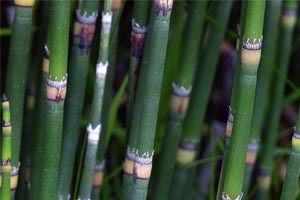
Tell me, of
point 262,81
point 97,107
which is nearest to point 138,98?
point 97,107

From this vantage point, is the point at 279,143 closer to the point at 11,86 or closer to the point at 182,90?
the point at 182,90

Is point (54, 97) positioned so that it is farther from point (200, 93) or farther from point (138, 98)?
point (200, 93)

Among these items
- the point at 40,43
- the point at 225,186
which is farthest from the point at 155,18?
the point at 40,43

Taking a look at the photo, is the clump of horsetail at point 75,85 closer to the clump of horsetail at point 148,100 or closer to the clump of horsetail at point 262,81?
the clump of horsetail at point 148,100

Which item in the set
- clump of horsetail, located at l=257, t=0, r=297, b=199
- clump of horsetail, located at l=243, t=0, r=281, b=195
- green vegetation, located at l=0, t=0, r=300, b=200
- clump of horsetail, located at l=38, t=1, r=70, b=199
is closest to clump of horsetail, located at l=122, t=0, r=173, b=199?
green vegetation, located at l=0, t=0, r=300, b=200

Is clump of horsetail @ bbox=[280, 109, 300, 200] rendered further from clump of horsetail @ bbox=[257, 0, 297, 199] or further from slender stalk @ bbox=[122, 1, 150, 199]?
clump of horsetail @ bbox=[257, 0, 297, 199]
